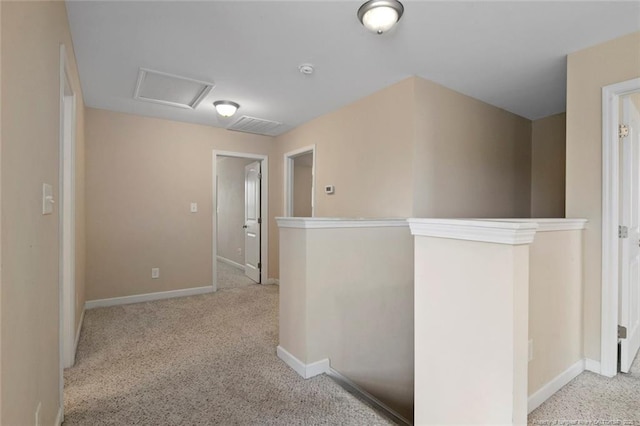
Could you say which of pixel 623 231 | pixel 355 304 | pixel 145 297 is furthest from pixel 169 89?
pixel 623 231

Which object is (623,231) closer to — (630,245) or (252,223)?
(630,245)

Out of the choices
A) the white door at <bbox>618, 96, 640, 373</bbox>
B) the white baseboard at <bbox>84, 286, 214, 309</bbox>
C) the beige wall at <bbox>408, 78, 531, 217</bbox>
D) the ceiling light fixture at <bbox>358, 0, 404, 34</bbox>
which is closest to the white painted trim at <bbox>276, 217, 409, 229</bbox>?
the beige wall at <bbox>408, 78, 531, 217</bbox>

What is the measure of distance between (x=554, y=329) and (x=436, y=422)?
3.51 ft

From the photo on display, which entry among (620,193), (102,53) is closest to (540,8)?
(620,193)

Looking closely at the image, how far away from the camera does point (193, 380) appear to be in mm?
2045

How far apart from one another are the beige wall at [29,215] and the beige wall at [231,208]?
450cm

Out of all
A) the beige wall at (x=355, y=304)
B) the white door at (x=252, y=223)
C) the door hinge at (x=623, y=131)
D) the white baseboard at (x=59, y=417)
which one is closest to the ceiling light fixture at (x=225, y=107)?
the white door at (x=252, y=223)

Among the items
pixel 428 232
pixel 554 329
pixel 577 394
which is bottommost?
pixel 577 394

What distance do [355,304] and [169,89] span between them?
2.65 metres

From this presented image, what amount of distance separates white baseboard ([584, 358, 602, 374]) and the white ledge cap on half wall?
162 centimetres

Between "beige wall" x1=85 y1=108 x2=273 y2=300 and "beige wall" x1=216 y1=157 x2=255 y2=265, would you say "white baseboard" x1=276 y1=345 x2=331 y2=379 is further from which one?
"beige wall" x1=216 y1=157 x2=255 y2=265

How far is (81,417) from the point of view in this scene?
66.0 inches

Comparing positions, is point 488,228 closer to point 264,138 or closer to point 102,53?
point 102,53

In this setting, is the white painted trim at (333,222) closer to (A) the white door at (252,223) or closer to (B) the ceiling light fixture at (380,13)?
(B) the ceiling light fixture at (380,13)
